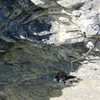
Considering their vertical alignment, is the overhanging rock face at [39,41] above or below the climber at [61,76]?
above

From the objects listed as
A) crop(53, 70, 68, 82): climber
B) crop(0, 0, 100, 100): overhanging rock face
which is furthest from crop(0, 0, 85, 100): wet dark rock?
crop(53, 70, 68, 82): climber

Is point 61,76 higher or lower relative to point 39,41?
lower

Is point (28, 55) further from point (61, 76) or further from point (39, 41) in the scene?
point (61, 76)

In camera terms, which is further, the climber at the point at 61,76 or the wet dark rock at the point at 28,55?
the climber at the point at 61,76

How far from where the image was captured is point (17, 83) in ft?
73.0

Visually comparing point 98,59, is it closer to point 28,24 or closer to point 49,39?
point 49,39

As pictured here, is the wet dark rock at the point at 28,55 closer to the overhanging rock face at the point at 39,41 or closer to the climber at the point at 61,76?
the overhanging rock face at the point at 39,41

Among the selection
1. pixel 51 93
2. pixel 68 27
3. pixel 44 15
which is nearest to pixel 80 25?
pixel 68 27

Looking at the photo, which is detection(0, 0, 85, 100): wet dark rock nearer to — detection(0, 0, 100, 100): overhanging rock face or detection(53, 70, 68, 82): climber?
detection(0, 0, 100, 100): overhanging rock face

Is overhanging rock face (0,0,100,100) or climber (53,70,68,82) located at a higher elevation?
overhanging rock face (0,0,100,100)

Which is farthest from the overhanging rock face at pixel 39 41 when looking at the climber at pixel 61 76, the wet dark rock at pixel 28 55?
the climber at pixel 61 76

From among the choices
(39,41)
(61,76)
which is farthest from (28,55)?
(61,76)

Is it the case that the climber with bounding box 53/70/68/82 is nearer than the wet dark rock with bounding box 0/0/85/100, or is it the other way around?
the wet dark rock with bounding box 0/0/85/100

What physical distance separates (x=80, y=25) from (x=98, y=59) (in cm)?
224
